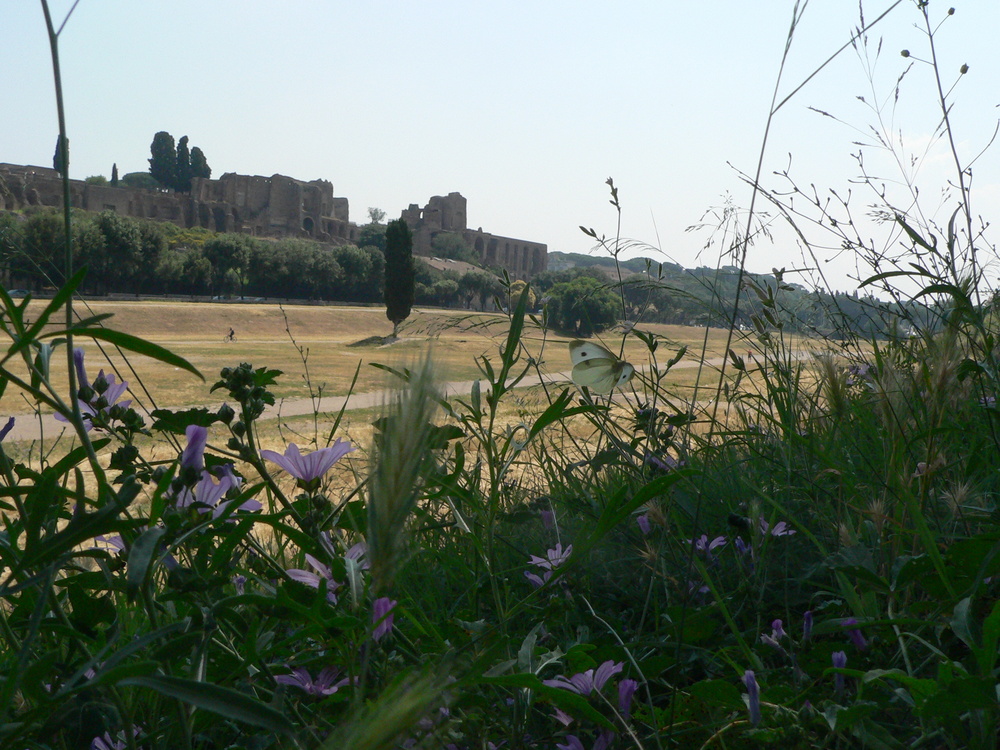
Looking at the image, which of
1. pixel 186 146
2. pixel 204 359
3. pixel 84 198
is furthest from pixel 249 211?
pixel 204 359

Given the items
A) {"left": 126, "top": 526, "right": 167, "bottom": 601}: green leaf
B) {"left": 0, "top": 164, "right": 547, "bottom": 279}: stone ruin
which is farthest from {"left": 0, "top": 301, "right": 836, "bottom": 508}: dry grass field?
{"left": 0, "top": 164, "right": 547, "bottom": 279}: stone ruin

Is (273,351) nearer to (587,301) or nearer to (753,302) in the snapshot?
(587,301)

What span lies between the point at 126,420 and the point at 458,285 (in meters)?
38.9

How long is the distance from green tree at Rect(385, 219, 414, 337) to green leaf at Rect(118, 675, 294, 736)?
24.8m

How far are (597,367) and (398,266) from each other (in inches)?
974

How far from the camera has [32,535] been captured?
0.42 meters

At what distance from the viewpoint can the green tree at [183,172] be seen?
198ft

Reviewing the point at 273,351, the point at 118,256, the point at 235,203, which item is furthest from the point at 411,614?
the point at 235,203

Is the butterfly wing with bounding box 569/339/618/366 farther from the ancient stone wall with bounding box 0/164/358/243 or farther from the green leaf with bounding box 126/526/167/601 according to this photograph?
the ancient stone wall with bounding box 0/164/358/243

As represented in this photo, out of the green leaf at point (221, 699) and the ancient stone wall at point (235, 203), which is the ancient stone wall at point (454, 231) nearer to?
the ancient stone wall at point (235, 203)

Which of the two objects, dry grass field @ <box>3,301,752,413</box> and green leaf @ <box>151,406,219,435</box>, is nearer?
green leaf @ <box>151,406,219,435</box>

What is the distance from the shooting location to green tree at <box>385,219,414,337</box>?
82.0 feet

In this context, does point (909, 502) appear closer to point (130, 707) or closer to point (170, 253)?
point (130, 707)

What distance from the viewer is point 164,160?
2356 inches
